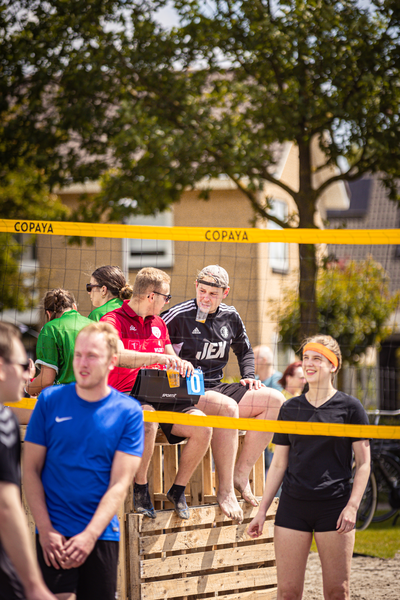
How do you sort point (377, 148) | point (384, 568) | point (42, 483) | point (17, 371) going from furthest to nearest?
1. point (377, 148)
2. point (384, 568)
3. point (42, 483)
4. point (17, 371)

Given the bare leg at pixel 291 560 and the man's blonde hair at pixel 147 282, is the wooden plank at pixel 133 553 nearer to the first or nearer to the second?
the bare leg at pixel 291 560

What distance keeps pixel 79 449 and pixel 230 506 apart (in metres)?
2.16

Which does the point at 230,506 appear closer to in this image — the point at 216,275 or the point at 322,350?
the point at 322,350

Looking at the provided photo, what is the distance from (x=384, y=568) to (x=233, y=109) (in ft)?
23.2

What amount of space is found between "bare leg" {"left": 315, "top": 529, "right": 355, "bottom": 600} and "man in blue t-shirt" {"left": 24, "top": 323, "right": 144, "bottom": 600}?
137cm

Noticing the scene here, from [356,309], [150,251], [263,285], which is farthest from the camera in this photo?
[150,251]

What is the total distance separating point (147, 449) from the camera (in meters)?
4.66

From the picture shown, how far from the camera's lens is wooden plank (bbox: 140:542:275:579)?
469cm

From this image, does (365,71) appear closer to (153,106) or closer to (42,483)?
(153,106)

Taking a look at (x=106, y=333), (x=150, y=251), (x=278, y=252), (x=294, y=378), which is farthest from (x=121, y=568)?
(x=278, y=252)

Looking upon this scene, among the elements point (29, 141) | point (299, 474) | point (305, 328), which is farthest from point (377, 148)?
point (299, 474)

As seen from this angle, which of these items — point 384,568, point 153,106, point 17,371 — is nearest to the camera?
point 17,371

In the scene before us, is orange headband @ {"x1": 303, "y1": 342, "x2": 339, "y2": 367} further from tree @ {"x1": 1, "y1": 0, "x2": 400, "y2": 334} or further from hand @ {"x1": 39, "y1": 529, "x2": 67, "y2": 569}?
tree @ {"x1": 1, "y1": 0, "x2": 400, "y2": 334}

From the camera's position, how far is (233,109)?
10.6 metres
